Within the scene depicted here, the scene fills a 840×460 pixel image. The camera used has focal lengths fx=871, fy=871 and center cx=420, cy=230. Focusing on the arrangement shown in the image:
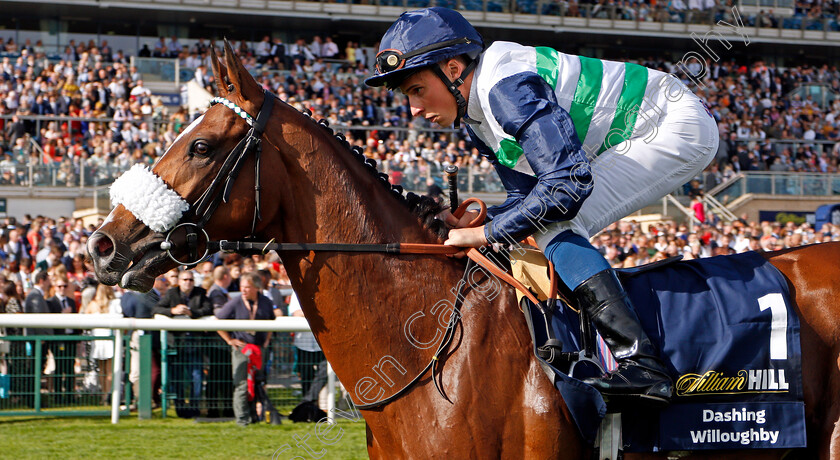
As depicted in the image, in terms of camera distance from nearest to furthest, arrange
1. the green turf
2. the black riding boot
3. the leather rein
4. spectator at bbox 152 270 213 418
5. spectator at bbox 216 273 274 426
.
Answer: the black riding boot → the leather rein → the green turf → spectator at bbox 216 273 274 426 → spectator at bbox 152 270 213 418

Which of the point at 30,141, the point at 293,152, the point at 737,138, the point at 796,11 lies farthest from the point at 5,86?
the point at 796,11

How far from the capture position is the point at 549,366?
2.47m

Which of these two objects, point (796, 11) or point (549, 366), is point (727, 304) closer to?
point (549, 366)

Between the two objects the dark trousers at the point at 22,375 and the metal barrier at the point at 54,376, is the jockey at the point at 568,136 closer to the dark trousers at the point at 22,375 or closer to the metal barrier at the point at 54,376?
the metal barrier at the point at 54,376

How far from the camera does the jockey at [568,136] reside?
2484 mm

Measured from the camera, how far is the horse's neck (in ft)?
8.61

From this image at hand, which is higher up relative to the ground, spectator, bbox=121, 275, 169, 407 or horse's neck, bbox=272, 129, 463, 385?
horse's neck, bbox=272, 129, 463, 385

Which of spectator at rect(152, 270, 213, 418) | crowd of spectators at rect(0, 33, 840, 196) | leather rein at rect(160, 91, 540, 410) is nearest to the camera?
leather rein at rect(160, 91, 540, 410)

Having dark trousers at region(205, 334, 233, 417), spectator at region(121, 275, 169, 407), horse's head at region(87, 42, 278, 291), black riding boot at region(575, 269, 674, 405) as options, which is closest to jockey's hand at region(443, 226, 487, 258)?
black riding boot at region(575, 269, 674, 405)

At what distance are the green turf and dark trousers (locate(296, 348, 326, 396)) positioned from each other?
13.2 inches

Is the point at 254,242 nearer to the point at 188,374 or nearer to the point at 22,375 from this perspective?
the point at 188,374

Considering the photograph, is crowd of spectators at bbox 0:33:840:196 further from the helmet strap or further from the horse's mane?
the helmet strap

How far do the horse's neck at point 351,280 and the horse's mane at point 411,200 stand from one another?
98 mm

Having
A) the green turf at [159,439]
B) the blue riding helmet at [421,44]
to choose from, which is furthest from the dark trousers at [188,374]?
the blue riding helmet at [421,44]
